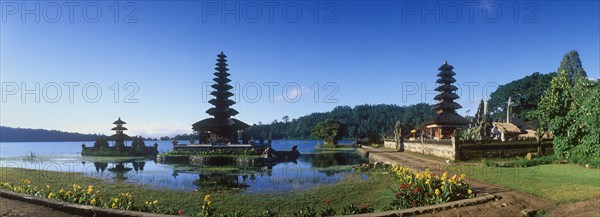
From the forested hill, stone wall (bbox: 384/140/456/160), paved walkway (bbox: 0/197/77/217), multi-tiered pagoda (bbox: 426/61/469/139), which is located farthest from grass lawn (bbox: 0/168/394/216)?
the forested hill

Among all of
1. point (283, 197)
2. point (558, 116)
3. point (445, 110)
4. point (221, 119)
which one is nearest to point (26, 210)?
point (283, 197)

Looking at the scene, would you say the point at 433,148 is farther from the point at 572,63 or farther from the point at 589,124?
the point at 572,63

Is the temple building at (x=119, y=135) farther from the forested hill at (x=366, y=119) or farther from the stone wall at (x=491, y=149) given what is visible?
the forested hill at (x=366, y=119)

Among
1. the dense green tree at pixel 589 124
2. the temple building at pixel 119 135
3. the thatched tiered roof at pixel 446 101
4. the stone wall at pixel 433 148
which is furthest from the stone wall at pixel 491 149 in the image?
the temple building at pixel 119 135

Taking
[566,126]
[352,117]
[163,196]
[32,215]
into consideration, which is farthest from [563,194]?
[352,117]

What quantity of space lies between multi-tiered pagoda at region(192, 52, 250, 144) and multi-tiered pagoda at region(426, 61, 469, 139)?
86.1 ft

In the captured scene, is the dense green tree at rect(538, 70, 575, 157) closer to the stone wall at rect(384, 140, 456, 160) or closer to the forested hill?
the stone wall at rect(384, 140, 456, 160)

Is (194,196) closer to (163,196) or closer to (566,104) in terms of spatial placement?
(163,196)

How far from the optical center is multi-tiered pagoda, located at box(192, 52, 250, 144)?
1796 inches

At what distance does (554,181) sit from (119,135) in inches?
2065

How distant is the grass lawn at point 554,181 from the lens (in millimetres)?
10750

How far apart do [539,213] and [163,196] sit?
40.9ft

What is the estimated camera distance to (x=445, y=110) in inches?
1975

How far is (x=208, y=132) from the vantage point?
48.4 meters
